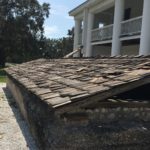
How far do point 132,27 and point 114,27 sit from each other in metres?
1.78

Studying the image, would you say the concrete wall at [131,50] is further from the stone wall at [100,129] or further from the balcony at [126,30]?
the stone wall at [100,129]

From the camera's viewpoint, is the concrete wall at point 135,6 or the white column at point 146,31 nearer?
the white column at point 146,31

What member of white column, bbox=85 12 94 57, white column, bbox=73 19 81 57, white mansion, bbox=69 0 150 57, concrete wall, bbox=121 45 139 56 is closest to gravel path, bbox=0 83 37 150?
white mansion, bbox=69 0 150 57

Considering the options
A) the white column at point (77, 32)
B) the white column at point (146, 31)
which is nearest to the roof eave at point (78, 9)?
the white column at point (77, 32)

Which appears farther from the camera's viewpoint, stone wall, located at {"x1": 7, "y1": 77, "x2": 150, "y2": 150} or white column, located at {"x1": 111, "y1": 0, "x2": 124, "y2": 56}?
white column, located at {"x1": 111, "y1": 0, "x2": 124, "y2": 56}

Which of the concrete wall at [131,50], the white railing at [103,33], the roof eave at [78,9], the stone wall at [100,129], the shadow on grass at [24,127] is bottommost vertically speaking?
the shadow on grass at [24,127]

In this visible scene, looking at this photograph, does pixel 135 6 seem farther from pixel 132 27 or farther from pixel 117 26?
pixel 132 27

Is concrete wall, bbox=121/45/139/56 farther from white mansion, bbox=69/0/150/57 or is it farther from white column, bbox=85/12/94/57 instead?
white column, bbox=85/12/94/57

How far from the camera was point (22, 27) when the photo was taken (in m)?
50.1

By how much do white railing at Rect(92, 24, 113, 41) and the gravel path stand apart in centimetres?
1034

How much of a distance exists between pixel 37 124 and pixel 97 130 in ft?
8.49

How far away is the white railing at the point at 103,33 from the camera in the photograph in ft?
80.1

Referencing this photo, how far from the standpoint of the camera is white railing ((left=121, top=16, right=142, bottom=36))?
65.8ft

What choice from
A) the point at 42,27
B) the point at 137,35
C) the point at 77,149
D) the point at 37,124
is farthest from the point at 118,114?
the point at 42,27
